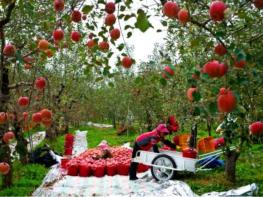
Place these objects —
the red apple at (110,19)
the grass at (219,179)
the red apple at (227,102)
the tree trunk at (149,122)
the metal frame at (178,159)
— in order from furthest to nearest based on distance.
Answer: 1. the tree trunk at (149,122)
2. the metal frame at (178,159)
3. the grass at (219,179)
4. the red apple at (110,19)
5. the red apple at (227,102)

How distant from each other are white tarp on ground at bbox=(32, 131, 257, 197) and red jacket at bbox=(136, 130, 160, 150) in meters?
0.65

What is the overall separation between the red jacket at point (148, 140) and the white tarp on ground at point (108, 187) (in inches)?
25.5

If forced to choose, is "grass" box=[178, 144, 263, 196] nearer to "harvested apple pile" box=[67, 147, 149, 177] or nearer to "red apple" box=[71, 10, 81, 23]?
"harvested apple pile" box=[67, 147, 149, 177]

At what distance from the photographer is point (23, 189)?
25.9ft

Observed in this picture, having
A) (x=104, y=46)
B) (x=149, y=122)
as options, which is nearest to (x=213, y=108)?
(x=104, y=46)

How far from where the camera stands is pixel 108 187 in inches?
347

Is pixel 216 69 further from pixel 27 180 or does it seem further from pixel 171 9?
pixel 27 180

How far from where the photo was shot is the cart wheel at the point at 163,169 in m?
8.47

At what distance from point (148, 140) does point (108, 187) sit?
121 centimetres

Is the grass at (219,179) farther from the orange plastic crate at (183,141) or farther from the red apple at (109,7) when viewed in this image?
the red apple at (109,7)

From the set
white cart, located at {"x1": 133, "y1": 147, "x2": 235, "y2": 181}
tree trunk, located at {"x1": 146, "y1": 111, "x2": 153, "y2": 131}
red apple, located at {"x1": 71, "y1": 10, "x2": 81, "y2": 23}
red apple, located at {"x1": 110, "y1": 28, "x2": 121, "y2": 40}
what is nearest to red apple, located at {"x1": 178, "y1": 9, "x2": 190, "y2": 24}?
red apple, located at {"x1": 110, "y1": 28, "x2": 121, "y2": 40}

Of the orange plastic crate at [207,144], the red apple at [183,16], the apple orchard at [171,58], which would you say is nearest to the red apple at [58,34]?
the apple orchard at [171,58]

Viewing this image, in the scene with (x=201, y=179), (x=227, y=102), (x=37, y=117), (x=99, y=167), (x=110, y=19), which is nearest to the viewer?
(x=227, y=102)

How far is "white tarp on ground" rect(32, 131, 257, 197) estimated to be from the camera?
24.0ft
